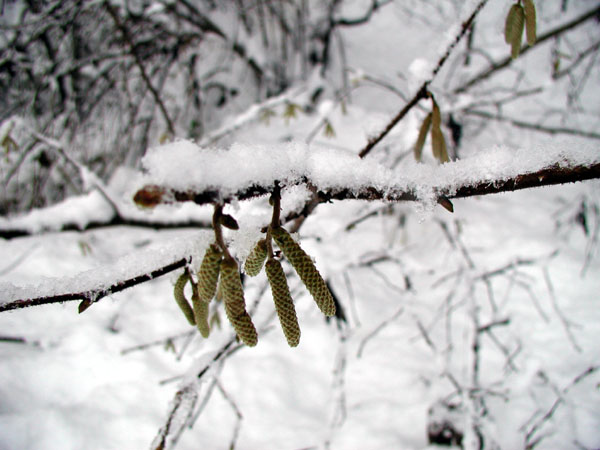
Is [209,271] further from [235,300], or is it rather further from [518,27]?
[518,27]

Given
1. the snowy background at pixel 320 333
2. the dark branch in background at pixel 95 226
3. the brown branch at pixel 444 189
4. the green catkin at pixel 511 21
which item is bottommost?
the snowy background at pixel 320 333

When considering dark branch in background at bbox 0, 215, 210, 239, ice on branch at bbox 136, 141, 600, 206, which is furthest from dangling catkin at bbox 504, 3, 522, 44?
dark branch in background at bbox 0, 215, 210, 239

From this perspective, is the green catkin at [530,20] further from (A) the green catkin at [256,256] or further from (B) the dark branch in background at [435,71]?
(A) the green catkin at [256,256]

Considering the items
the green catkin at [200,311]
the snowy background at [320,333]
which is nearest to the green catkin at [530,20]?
the snowy background at [320,333]

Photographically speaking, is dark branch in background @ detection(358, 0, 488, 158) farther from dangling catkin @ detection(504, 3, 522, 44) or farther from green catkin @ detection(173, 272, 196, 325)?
green catkin @ detection(173, 272, 196, 325)

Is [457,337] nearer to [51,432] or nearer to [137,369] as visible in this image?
[137,369]

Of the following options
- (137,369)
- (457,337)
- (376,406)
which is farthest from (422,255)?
(137,369)
